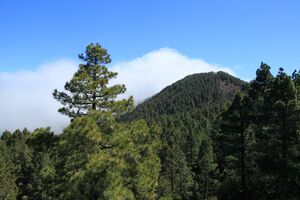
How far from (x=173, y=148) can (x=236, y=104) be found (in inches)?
1351

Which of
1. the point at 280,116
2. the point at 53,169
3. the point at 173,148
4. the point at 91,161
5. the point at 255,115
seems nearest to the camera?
the point at 91,161

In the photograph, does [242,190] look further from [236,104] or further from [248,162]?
[236,104]

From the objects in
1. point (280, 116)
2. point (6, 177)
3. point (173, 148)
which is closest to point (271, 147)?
point (280, 116)

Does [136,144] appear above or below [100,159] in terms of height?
above

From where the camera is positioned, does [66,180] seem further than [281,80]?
No

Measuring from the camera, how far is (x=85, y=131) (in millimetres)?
19078

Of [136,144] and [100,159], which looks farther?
[136,144]

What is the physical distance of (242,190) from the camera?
1422 inches

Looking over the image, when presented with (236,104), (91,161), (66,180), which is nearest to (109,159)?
(91,161)

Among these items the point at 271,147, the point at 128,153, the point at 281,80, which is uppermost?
the point at 281,80

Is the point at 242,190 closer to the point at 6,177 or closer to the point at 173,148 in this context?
the point at 173,148

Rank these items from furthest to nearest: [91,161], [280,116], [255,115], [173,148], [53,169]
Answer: [173,148], [255,115], [280,116], [53,169], [91,161]

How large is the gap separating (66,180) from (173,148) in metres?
51.4

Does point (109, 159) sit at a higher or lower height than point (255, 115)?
lower
